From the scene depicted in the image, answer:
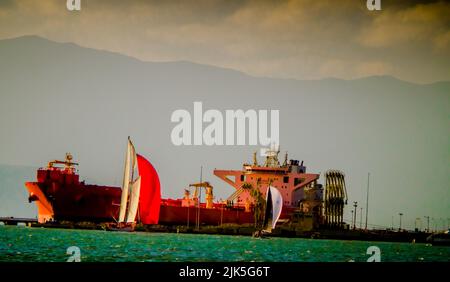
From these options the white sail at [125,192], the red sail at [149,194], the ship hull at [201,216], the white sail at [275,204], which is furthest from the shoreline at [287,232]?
the white sail at [275,204]

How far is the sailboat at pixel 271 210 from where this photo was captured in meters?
32.2

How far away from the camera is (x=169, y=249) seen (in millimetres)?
24266

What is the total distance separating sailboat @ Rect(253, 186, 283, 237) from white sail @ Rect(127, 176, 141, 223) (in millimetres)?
4471

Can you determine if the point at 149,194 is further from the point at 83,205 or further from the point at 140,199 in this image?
the point at 83,205

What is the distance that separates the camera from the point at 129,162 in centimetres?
2988

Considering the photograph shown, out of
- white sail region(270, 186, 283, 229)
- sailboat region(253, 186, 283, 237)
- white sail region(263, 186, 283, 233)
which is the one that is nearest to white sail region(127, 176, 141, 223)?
sailboat region(253, 186, 283, 237)

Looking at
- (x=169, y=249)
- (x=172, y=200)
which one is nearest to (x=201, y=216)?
(x=172, y=200)

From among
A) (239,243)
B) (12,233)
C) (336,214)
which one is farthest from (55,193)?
(336,214)

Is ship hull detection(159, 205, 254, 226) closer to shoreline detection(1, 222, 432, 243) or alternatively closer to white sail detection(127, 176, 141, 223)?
shoreline detection(1, 222, 432, 243)

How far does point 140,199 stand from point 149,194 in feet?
1.26

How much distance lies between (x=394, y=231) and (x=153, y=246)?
652 inches

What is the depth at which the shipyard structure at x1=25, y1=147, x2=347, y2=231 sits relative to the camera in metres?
32.3

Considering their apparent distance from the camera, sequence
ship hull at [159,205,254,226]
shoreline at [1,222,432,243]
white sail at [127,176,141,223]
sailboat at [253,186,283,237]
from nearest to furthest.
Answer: white sail at [127,176,141,223], sailboat at [253,186,283,237], shoreline at [1,222,432,243], ship hull at [159,205,254,226]
